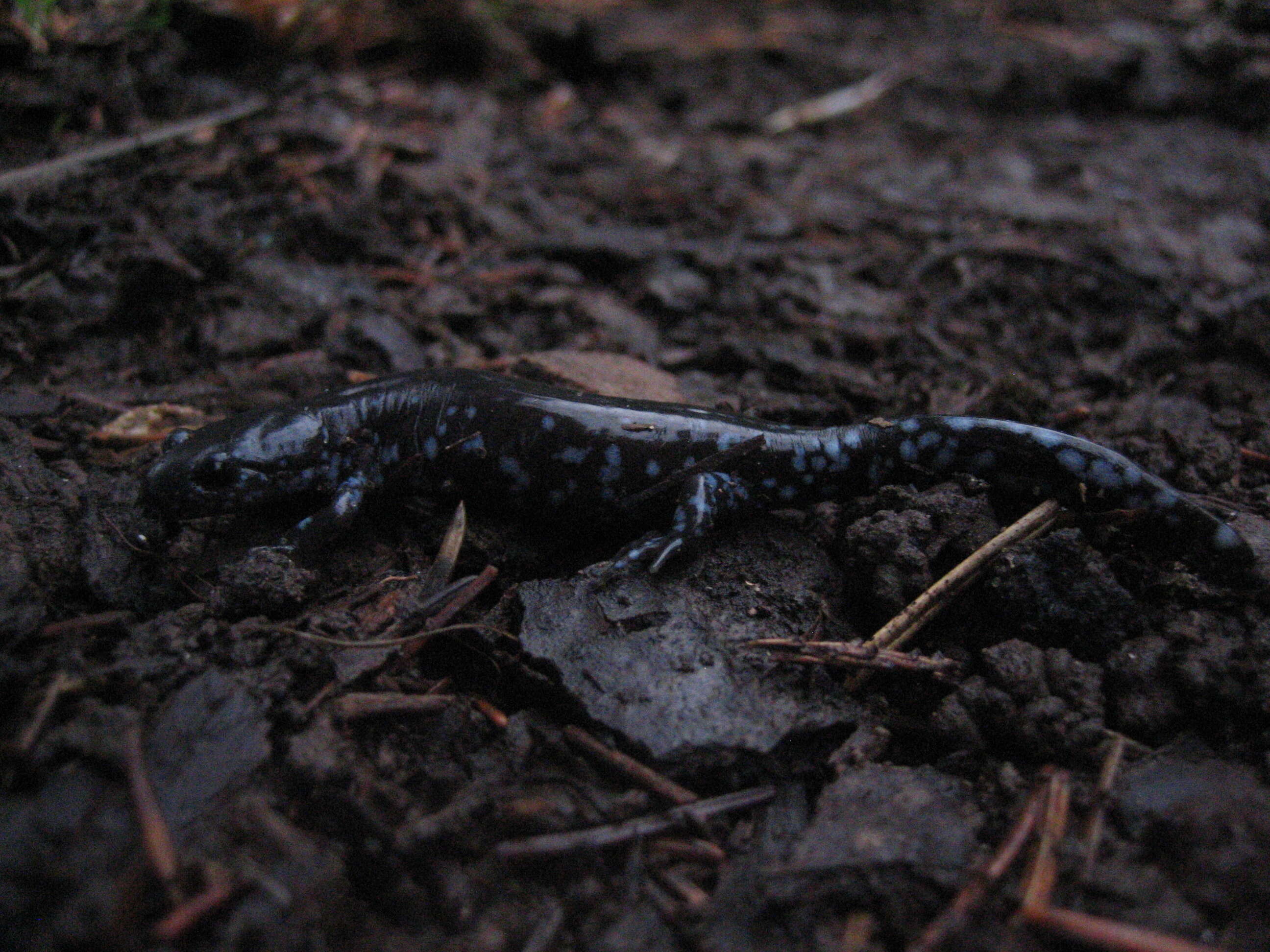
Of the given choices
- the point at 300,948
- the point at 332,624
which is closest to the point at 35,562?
the point at 332,624

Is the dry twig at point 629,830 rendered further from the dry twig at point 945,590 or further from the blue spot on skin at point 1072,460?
the blue spot on skin at point 1072,460

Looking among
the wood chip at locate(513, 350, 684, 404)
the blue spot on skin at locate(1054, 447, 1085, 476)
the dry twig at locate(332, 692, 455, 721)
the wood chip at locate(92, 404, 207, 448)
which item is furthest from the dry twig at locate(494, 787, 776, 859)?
the wood chip at locate(92, 404, 207, 448)

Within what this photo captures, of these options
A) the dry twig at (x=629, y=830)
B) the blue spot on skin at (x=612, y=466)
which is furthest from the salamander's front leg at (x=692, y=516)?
the dry twig at (x=629, y=830)

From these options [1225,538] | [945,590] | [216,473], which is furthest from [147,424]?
[1225,538]

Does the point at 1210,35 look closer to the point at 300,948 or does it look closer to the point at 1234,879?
the point at 1234,879

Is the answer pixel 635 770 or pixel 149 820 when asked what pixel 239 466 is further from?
pixel 635 770

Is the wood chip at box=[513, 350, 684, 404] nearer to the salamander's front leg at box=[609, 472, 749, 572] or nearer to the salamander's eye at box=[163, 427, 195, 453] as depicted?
the salamander's front leg at box=[609, 472, 749, 572]
